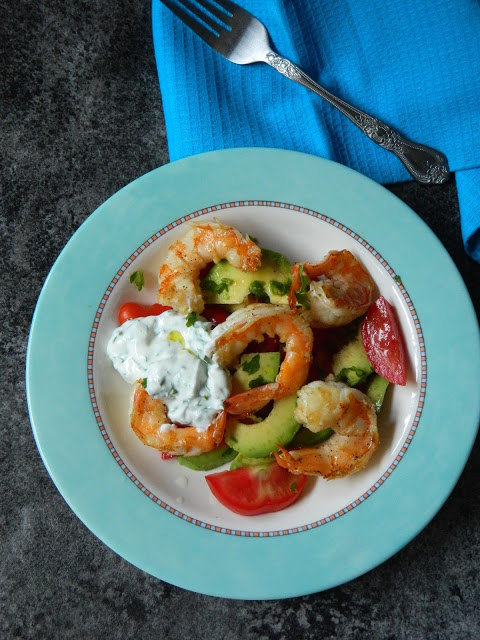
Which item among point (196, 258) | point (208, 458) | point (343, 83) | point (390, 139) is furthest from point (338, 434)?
point (343, 83)

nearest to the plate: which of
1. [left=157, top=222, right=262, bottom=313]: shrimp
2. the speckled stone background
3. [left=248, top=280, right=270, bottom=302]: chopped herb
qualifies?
[left=157, top=222, right=262, bottom=313]: shrimp

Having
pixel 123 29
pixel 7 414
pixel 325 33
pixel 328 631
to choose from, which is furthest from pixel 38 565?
pixel 325 33

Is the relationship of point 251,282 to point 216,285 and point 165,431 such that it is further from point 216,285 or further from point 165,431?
point 165,431

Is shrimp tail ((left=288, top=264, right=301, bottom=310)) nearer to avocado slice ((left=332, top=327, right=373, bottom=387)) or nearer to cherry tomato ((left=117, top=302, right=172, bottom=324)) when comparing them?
avocado slice ((left=332, top=327, right=373, bottom=387))

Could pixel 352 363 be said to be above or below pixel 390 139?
below

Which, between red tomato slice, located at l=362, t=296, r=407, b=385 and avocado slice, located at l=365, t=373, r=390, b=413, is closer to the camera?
red tomato slice, located at l=362, t=296, r=407, b=385

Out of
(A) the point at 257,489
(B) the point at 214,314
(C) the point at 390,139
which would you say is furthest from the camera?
(C) the point at 390,139
